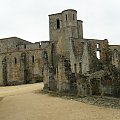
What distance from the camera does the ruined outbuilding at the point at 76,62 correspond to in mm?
23094

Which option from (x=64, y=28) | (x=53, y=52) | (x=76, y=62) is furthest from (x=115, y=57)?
(x=64, y=28)

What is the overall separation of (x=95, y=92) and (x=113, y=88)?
213cm

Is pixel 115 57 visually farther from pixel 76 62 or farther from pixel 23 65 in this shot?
pixel 23 65

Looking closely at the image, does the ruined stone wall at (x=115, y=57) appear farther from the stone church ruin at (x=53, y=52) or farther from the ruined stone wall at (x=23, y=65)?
the ruined stone wall at (x=23, y=65)

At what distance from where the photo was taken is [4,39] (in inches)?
2040

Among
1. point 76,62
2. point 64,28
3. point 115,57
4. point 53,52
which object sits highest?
point 64,28

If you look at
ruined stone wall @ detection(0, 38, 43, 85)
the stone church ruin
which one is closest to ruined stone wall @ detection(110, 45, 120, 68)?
the stone church ruin

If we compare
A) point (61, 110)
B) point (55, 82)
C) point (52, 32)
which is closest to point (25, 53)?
point (52, 32)

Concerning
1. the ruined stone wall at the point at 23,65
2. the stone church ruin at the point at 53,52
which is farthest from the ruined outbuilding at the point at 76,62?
the ruined stone wall at the point at 23,65

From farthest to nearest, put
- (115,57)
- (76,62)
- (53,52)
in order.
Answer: (53,52) → (115,57) → (76,62)

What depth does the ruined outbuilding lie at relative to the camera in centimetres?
2309

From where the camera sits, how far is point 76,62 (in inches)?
1532

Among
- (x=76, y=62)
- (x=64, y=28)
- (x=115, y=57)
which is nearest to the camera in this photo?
(x=76, y=62)

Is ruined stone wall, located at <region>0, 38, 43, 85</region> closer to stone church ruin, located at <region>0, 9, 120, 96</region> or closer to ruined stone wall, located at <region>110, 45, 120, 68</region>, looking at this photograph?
stone church ruin, located at <region>0, 9, 120, 96</region>
